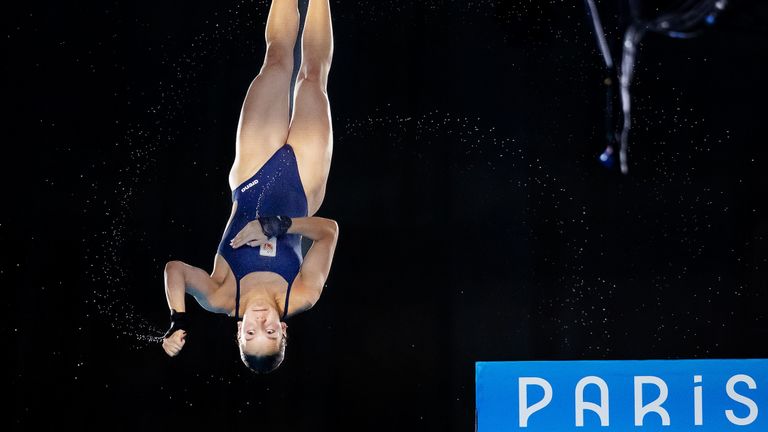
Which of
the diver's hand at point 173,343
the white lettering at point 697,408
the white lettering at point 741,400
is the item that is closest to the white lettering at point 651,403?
the white lettering at point 697,408

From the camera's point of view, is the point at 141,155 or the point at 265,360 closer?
the point at 265,360

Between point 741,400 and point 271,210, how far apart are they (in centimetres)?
210

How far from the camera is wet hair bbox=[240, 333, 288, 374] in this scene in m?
3.28

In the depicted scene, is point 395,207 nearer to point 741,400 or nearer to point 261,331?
point 261,331

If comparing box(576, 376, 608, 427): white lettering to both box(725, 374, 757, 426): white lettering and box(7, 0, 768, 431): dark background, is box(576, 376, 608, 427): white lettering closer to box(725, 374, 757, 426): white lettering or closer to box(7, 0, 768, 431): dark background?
box(7, 0, 768, 431): dark background

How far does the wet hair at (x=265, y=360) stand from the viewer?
10.8 feet

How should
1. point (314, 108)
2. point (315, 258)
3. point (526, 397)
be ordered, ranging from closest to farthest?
point (315, 258)
point (314, 108)
point (526, 397)

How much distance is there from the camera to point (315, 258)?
3332mm

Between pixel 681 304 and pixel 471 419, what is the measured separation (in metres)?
1.01

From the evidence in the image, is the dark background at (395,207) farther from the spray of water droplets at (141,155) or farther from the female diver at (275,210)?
the female diver at (275,210)

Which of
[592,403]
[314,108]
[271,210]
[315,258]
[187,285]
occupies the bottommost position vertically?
[592,403]

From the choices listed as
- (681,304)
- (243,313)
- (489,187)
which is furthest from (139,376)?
(681,304)

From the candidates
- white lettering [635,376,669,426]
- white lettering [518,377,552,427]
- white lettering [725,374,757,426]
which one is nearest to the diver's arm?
white lettering [518,377,552,427]

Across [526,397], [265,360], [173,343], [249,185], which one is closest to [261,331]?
[265,360]
